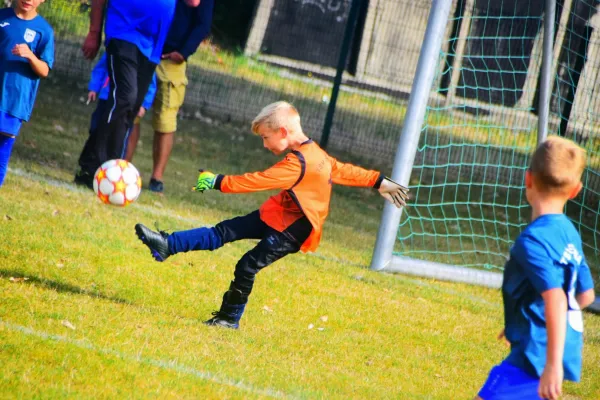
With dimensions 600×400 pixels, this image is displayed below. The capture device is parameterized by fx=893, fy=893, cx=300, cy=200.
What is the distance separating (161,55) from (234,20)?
674 cm

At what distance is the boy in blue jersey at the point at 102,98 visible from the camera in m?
7.86

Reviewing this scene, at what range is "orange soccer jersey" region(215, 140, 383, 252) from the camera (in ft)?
15.2

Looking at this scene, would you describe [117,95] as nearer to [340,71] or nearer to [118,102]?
[118,102]

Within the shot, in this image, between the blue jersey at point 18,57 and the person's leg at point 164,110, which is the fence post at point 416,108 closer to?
the person's leg at point 164,110

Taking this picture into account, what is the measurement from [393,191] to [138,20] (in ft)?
11.0

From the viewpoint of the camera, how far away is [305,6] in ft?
47.4

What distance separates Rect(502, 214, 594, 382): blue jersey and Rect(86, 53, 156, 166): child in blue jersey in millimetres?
5234

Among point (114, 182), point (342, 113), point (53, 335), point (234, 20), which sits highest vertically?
point (234, 20)

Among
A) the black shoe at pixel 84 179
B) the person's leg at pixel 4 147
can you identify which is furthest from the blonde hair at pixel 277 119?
the black shoe at pixel 84 179

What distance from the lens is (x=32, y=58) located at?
614cm

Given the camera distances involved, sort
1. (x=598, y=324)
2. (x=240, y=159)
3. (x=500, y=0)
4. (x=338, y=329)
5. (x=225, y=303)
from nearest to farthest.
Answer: (x=225, y=303)
(x=338, y=329)
(x=598, y=324)
(x=500, y=0)
(x=240, y=159)

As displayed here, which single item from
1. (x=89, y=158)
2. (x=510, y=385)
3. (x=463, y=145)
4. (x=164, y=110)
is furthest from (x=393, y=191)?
(x=463, y=145)

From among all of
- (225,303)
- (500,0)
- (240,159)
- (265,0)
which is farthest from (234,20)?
(225,303)

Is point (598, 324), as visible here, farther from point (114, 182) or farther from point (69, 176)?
point (69, 176)
